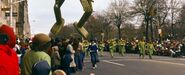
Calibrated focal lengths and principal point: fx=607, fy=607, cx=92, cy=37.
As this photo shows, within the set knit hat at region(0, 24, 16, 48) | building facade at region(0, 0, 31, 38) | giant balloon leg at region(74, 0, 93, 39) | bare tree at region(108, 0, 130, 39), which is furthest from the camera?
bare tree at region(108, 0, 130, 39)

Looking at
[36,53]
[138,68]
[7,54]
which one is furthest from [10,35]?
[138,68]

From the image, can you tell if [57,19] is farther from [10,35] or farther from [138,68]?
[138,68]

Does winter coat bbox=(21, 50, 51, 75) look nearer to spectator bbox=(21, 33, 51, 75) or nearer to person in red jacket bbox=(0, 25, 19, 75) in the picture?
spectator bbox=(21, 33, 51, 75)

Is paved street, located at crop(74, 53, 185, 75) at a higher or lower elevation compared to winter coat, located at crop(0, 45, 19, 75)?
lower

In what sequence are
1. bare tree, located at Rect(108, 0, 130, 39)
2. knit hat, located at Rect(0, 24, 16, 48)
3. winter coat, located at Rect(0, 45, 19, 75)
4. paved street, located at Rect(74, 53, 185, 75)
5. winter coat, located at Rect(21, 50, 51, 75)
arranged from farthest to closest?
bare tree, located at Rect(108, 0, 130, 39) < paved street, located at Rect(74, 53, 185, 75) < winter coat, located at Rect(21, 50, 51, 75) < knit hat, located at Rect(0, 24, 16, 48) < winter coat, located at Rect(0, 45, 19, 75)

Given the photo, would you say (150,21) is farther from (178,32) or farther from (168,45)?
(168,45)

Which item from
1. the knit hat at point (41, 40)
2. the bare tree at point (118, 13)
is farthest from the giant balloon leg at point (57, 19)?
the bare tree at point (118, 13)

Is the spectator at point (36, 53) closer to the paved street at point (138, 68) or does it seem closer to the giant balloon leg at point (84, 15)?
the giant balloon leg at point (84, 15)

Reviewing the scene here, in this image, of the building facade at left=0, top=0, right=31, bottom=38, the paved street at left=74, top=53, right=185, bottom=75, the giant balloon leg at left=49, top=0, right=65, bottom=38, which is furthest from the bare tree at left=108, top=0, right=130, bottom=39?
the giant balloon leg at left=49, top=0, right=65, bottom=38

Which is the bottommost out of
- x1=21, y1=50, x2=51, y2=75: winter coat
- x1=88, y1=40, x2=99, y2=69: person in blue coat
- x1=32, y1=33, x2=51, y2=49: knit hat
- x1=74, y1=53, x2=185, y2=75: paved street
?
x1=74, y1=53, x2=185, y2=75: paved street

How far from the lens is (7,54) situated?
620 cm

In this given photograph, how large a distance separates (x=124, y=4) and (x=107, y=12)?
10751 millimetres

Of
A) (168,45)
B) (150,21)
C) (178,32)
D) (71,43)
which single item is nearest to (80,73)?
(71,43)

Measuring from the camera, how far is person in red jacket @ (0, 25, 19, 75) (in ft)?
19.8
